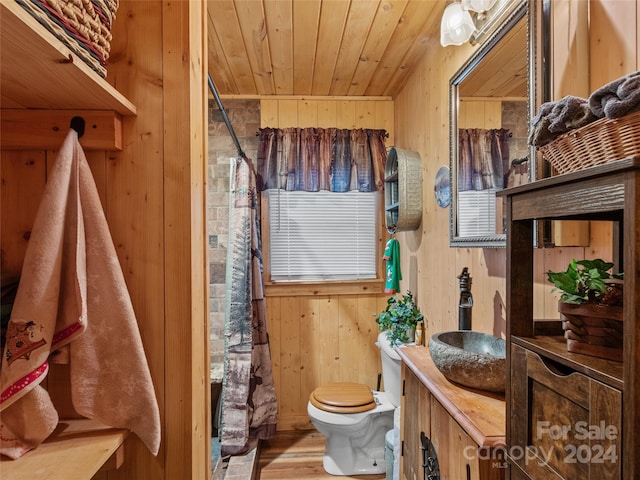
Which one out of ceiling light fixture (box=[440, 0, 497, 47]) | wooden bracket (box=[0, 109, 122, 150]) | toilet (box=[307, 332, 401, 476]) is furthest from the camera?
toilet (box=[307, 332, 401, 476])

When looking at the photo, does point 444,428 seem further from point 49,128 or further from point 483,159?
point 49,128

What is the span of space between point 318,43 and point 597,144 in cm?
182

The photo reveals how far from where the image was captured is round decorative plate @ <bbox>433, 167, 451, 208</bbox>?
5.86ft

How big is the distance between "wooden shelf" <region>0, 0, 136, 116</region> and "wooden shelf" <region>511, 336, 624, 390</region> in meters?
0.98

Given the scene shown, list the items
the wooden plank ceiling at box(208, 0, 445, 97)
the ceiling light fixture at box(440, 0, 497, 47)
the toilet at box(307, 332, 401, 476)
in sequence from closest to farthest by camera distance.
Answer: the ceiling light fixture at box(440, 0, 497, 47) → the wooden plank ceiling at box(208, 0, 445, 97) → the toilet at box(307, 332, 401, 476)

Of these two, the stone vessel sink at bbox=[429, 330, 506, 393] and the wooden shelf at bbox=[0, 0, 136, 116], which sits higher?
the wooden shelf at bbox=[0, 0, 136, 116]

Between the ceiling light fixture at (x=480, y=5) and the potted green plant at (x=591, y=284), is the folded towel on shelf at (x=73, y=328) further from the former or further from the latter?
the ceiling light fixture at (x=480, y=5)

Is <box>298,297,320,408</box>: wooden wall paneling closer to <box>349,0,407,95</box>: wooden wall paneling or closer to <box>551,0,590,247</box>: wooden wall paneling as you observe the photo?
<box>349,0,407,95</box>: wooden wall paneling

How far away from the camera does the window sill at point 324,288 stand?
278 cm

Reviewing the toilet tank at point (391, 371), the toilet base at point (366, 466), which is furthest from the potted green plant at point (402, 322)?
the toilet base at point (366, 466)

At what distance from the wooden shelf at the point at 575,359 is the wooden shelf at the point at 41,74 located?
3.23 ft

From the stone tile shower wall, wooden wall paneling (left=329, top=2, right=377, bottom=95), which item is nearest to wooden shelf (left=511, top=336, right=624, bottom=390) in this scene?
wooden wall paneling (left=329, top=2, right=377, bottom=95)

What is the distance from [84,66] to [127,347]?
57 cm

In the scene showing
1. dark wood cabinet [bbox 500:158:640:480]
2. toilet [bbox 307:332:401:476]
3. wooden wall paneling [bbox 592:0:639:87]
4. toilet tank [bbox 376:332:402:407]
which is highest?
wooden wall paneling [bbox 592:0:639:87]
